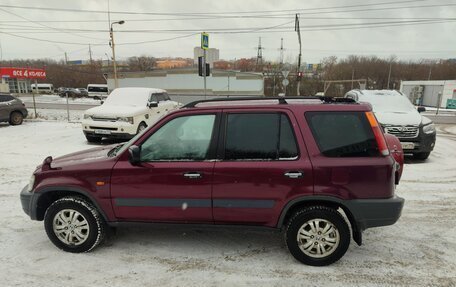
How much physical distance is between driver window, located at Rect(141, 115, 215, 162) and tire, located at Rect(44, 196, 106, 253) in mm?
905

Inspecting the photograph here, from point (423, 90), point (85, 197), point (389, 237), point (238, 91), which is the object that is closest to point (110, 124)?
point (85, 197)

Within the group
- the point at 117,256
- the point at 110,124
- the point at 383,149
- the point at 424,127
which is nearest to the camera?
the point at 383,149

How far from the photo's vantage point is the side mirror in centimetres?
358

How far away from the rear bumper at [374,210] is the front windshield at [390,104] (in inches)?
268

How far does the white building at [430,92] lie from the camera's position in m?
42.3

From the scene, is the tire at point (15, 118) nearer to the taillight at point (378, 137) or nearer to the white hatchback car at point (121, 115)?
the white hatchback car at point (121, 115)

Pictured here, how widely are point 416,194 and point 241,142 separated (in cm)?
415

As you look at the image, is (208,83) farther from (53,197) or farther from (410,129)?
(53,197)

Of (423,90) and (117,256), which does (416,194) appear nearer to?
(117,256)

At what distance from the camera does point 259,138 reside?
3564mm

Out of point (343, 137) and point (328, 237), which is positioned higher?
point (343, 137)

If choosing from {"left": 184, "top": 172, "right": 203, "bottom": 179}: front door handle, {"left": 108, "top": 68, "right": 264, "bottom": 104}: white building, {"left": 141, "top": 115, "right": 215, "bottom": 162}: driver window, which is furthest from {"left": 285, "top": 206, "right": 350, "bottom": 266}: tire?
{"left": 108, "top": 68, "right": 264, "bottom": 104}: white building

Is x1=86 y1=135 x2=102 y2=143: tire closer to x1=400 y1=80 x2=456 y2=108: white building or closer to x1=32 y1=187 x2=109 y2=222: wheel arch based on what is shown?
x1=32 y1=187 x2=109 y2=222: wheel arch

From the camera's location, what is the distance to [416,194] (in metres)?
6.06
